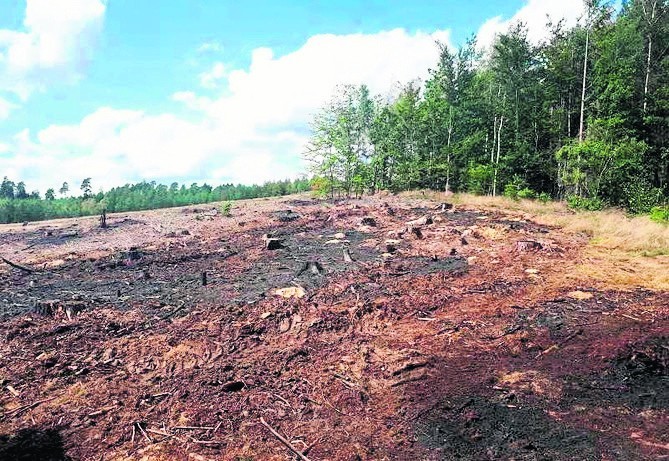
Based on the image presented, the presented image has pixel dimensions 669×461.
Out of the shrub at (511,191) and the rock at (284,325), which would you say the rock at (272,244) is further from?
the shrub at (511,191)

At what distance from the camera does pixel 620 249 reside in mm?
8914

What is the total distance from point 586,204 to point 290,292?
1338 centimetres

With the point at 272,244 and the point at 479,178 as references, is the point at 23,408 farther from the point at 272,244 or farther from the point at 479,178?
the point at 479,178

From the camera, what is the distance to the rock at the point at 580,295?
20.0 ft

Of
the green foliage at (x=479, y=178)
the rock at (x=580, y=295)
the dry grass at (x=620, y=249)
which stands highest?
the green foliage at (x=479, y=178)

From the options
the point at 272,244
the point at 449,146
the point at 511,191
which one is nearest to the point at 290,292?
the point at 272,244

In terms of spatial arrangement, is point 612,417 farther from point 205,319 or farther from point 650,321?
point 205,319

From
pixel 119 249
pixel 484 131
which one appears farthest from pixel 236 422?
pixel 484 131

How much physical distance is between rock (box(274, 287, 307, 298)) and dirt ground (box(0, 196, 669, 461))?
0.07 m

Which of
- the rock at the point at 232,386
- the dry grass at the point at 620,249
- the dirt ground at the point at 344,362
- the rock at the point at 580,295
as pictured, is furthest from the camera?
the dry grass at the point at 620,249

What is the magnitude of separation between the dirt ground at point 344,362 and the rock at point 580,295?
3 cm

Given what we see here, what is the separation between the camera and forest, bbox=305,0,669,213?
17.0 meters

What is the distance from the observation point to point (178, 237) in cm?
1463

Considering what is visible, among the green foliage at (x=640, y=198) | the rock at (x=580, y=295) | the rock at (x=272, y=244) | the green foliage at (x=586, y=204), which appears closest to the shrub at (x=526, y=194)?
the green foliage at (x=586, y=204)
